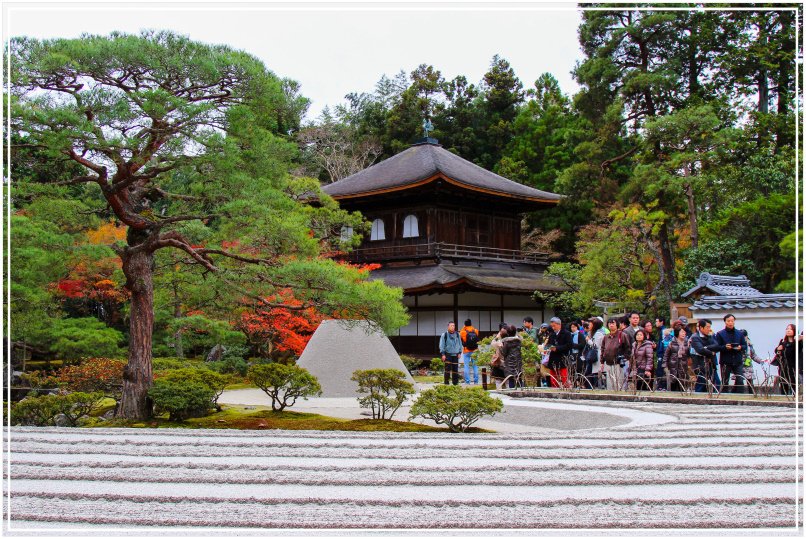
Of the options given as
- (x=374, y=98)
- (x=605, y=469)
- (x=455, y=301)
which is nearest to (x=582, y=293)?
(x=455, y=301)

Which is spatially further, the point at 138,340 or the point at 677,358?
the point at 677,358

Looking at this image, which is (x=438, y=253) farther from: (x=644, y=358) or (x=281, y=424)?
(x=281, y=424)

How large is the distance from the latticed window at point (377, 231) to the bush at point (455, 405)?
1916cm

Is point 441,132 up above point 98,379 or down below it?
above

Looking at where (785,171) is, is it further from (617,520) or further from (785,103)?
(617,520)

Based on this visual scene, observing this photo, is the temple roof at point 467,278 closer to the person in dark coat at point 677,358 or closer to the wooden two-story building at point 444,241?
the wooden two-story building at point 444,241

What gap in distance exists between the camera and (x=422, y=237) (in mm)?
27953

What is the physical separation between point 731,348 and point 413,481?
6.97m

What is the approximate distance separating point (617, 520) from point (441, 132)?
39.4 meters

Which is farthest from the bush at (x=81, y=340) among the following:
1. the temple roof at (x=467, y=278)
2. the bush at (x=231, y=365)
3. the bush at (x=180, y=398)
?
the temple roof at (x=467, y=278)

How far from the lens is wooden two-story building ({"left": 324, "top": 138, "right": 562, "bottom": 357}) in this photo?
2608 centimetres

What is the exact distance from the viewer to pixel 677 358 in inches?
496

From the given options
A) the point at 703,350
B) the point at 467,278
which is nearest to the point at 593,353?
the point at 703,350

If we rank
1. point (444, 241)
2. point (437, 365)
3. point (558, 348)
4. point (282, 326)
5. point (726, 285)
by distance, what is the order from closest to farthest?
point (558, 348) → point (726, 285) → point (282, 326) → point (437, 365) → point (444, 241)
